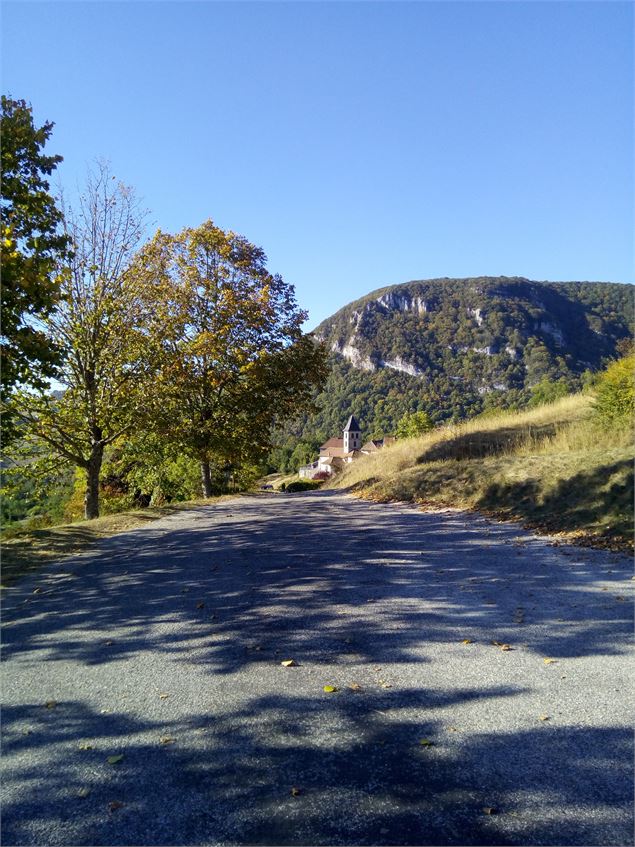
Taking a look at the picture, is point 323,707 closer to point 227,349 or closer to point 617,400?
point 617,400

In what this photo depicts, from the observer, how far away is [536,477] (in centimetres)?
1127

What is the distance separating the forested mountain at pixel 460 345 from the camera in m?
106

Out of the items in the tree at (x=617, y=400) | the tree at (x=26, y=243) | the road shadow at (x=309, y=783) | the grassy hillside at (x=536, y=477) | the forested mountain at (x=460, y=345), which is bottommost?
the road shadow at (x=309, y=783)

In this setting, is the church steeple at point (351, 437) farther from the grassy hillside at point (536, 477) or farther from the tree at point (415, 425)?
the grassy hillside at point (536, 477)

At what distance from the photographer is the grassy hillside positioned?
336 inches

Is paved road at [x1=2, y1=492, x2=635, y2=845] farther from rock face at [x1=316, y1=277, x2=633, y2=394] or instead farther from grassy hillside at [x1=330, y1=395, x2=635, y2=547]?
rock face at [x1=316, y1=277, x2=633, y2=394]

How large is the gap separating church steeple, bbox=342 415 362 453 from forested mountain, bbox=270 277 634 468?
7.02 metres

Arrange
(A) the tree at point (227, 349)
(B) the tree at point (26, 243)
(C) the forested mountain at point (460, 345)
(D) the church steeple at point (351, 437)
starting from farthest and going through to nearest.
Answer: (C) the forested mountain at point (460, 345) → (D) the church steeple at point (351, 437) → (A) the tree at point (227, 349) → (B) the tree at point (26, 243)

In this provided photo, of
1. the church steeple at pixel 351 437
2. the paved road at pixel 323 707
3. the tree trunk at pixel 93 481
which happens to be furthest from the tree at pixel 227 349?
the church steeple at pixel 351 437

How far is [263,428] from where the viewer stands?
71.3 ft

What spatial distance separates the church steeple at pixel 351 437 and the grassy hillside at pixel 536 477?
251ft

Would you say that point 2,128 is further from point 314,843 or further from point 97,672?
point 314,843

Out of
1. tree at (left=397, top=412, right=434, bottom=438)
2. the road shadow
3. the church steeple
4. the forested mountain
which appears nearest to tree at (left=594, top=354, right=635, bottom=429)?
the road shadow

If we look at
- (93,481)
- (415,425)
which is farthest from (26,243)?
(415,425)
